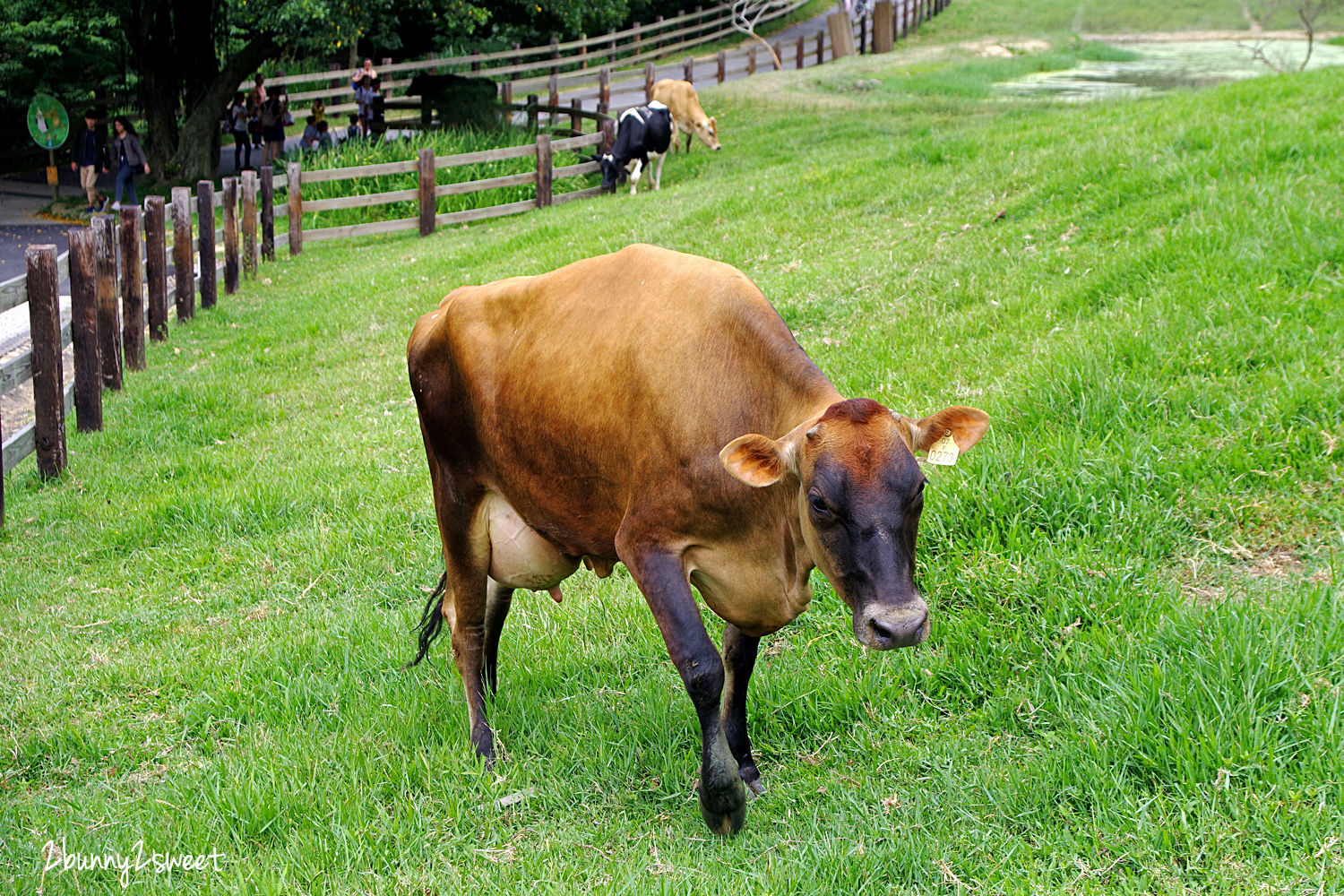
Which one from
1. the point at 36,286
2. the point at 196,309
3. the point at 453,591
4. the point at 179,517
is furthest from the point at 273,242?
the point at 453,591

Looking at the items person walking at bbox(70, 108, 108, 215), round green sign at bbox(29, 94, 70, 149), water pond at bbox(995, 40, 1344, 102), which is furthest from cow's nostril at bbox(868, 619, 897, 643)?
round green sign at bbox(29, 94, 70, 149)

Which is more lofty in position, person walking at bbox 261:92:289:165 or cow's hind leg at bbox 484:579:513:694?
person walking at bbox 261:92:289:165

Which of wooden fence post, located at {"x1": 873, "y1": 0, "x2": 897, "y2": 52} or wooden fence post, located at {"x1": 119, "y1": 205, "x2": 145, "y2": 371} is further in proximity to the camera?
wooden fence post, located at {"x1": 873, "y1": 0, "x2": 897, "y2": 52}

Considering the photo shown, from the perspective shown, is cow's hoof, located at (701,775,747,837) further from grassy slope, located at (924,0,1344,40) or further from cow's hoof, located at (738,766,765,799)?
grassy slope, located at (924,0,1344,40)

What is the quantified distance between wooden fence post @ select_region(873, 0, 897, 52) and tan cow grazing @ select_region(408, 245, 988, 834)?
39137 mm

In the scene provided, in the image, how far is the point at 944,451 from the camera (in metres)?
3.43

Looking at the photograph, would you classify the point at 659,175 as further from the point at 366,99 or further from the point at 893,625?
the point at 893,625

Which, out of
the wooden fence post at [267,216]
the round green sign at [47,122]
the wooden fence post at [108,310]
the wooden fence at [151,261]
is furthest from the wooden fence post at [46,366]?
the round green sign at [47,122]

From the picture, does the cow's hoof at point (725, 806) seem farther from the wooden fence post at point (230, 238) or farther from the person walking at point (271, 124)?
the person walking at point (271, 124)

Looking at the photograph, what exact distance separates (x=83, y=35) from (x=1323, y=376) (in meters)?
31.4

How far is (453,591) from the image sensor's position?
179 inches

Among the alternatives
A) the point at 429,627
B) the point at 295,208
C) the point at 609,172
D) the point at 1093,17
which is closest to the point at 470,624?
the point at 429,627

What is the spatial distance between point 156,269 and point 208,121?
14.6 meters

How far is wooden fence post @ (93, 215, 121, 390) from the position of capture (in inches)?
408
